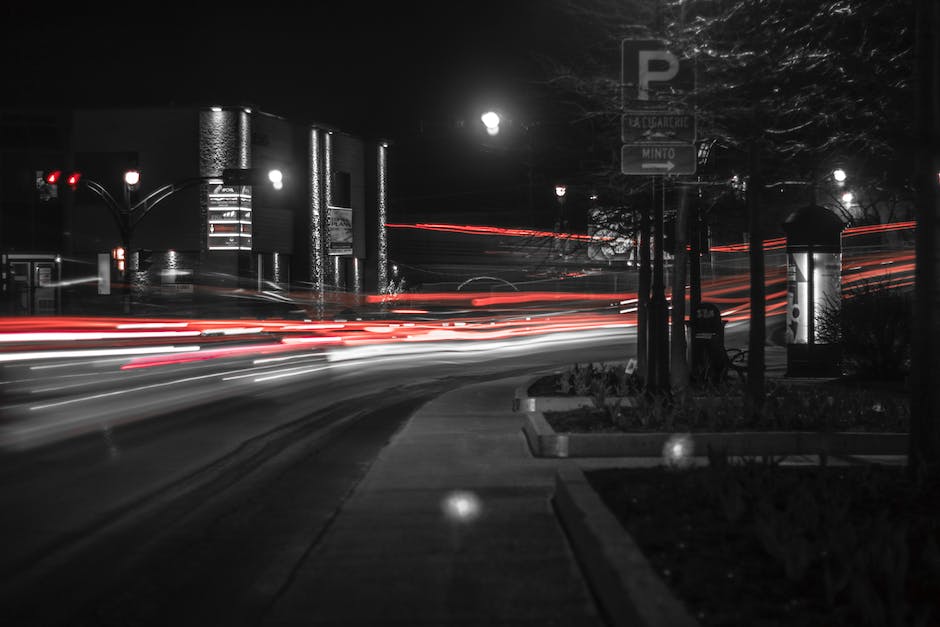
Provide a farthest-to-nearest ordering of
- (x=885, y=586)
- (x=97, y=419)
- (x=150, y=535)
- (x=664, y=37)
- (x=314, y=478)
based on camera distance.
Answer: (x=97, y=419), (x=664, y=37), (x=314, y=478), (x=150, y=535), (x=885, y=586)

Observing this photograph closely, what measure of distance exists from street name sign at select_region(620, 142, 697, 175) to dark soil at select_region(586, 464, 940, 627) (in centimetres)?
455

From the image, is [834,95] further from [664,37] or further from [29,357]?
[29,357]

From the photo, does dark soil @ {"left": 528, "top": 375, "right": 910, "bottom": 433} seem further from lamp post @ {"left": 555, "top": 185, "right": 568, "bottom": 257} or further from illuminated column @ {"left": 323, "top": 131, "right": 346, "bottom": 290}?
illuminated column @ {"left": 323, "top": 131, "right": 346, "bottom": 290}

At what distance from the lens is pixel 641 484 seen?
27.6 ft

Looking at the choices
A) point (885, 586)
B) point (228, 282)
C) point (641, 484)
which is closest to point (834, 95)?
point (641, 484)

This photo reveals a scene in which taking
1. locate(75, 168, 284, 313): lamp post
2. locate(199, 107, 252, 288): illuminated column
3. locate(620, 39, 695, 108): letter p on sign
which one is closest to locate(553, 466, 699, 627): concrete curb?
locate(620, 39, 695, 108): letter p on sign

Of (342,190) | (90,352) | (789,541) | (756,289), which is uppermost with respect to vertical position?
(342,190)

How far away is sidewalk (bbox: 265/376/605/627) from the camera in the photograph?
6051mm

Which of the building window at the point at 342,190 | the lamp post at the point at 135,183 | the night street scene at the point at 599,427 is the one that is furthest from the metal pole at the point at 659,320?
the building window at the point at 342,190

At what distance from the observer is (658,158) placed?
480 inches

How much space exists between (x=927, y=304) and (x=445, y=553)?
4.05 m

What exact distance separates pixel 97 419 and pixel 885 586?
13005 millimetres

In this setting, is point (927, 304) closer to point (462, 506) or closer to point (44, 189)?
point (462, 506)

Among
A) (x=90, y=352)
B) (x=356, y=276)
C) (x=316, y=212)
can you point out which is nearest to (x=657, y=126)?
(x=90, y=352)
